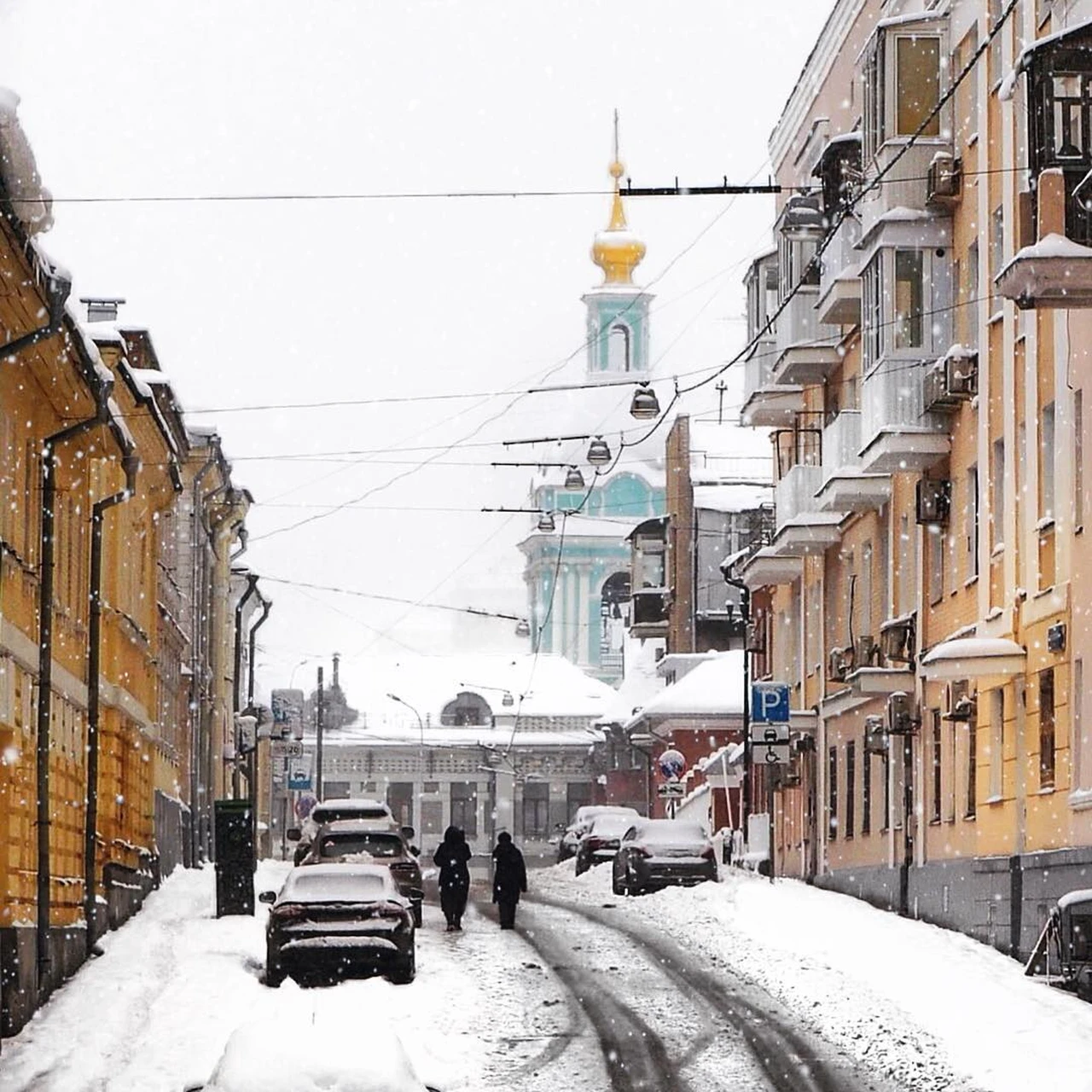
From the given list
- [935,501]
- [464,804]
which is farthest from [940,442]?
[464,804]

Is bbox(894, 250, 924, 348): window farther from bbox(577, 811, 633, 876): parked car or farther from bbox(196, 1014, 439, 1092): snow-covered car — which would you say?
bbox(577, 811, 633, 876): parked car

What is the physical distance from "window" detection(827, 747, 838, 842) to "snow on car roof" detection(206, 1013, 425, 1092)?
109 ft

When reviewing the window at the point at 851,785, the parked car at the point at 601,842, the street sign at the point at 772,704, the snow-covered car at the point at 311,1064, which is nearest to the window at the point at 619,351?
the parked car at the point at 601,842

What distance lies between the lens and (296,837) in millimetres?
44656

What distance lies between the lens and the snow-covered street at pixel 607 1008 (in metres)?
19.3

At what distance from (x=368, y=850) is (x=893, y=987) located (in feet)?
35.3

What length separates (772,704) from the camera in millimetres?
38688

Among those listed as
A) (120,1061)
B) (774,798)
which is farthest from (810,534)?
(120,1061)

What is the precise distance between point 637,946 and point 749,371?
18817 millimetres

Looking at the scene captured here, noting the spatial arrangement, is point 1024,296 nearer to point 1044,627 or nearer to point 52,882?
point 1044,627

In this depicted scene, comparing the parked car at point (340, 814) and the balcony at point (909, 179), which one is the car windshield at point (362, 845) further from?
the balcony at point (909, 179)

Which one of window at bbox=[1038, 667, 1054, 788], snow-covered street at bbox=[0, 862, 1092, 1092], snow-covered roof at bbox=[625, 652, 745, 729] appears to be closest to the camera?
snow-covered street at bbox=[0, 862, 1092, 1092]

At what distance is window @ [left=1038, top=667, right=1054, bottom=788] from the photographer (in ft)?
95.9

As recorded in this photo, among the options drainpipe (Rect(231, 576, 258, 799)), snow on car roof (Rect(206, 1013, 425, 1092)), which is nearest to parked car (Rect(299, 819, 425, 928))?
snow on car roof (Rect(206, 1013, 425, 1092))
